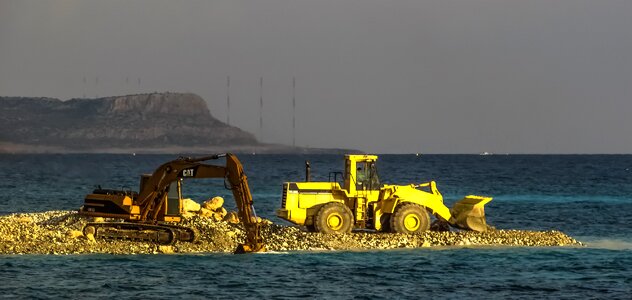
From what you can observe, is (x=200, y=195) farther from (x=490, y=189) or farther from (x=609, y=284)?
(x=609, y=284)

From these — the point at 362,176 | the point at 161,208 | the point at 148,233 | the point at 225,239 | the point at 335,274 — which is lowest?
the point at 335,274

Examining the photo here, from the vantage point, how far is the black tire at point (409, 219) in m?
43.1

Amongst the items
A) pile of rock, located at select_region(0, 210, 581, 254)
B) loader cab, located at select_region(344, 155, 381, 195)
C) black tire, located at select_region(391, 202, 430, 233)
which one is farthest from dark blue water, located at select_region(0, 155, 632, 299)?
loader cab, located at select_region(344, 155, 381, 195)

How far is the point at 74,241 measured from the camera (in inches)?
1575

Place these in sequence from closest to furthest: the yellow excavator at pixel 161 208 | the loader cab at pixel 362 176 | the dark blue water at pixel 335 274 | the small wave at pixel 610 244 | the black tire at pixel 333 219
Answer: the dark blue water at pixel 335 274 < the yellow excavator at pixel 161 208 < the black tire at pixel 333 219 < the loader cab at pixel 362 176 < the small wave at pixel 610 244

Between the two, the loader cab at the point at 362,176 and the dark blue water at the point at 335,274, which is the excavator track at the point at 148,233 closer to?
the dark blue water at the point at 335,274

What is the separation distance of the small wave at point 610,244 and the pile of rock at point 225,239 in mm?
1345

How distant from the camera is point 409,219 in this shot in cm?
4331

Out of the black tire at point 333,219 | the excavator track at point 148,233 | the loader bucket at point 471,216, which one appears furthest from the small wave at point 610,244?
the excavator track at point 148,233

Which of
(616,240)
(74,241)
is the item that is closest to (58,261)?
(74,241)

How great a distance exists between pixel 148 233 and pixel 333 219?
711 centimetres

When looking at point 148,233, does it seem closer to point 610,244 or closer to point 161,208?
point 161,208

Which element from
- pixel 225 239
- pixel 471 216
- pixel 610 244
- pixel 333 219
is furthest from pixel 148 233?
pixel 610 244

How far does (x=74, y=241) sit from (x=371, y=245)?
10451mm
